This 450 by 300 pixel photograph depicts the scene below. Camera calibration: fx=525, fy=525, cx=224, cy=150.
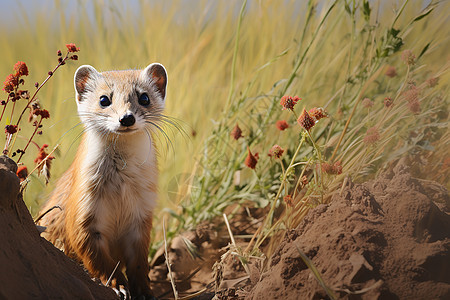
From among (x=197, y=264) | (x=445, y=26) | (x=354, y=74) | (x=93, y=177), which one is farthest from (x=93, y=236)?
(x=445, y=26)

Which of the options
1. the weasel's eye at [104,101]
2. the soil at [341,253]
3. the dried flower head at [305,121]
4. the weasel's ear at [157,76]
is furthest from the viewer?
the weasel's ear at [157,76]

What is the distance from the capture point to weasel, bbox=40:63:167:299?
135 inches

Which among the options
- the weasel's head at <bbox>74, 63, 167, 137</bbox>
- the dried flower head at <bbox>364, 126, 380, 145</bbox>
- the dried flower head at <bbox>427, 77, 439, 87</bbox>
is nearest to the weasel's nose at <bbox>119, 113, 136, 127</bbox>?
the weasel's head at <bbox>74, 63, 167, 137</bbox>

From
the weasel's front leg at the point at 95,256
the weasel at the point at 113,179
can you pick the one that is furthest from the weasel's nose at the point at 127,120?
the weasel's front leg at the point at 95,256

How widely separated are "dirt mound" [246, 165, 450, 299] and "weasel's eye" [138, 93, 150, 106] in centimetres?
132

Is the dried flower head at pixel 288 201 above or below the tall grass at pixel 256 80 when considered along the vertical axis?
below

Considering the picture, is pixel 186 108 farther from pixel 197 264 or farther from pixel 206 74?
pixel 197 264

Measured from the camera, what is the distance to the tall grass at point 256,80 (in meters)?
3.34

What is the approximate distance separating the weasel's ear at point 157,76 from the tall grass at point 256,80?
0.53m

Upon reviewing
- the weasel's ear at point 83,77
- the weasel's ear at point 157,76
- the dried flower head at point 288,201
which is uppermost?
Result: the weasel's ear at point 157,76

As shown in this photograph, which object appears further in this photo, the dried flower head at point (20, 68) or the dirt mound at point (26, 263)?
the dried flower head at point (20, 68)

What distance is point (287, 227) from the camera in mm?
3246

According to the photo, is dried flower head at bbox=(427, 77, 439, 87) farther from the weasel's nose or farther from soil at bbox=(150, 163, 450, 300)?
the weasel's nose

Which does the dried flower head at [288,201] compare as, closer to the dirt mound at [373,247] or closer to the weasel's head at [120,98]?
the dirt mound at [373,247]
